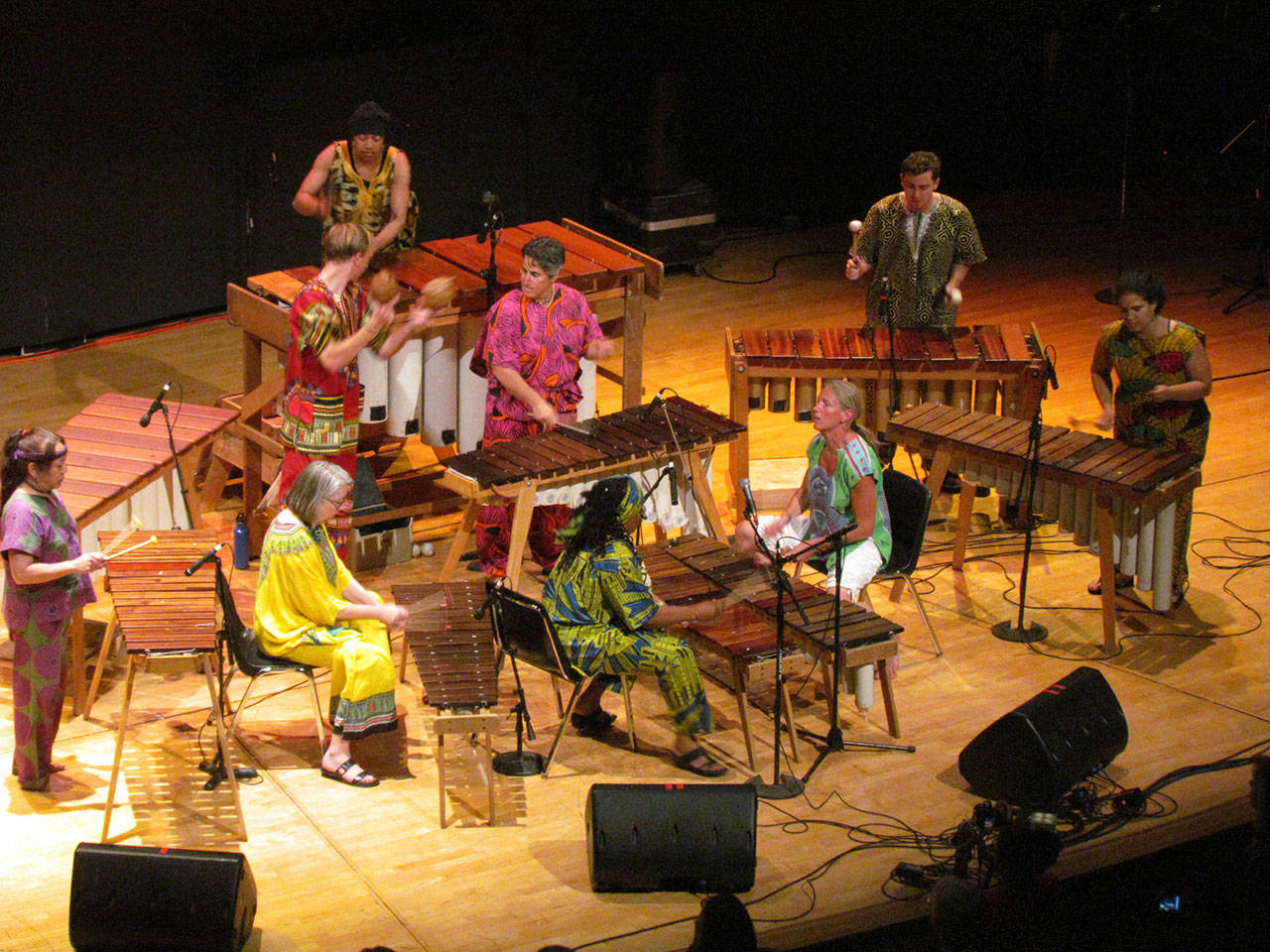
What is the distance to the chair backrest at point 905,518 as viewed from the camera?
22.9ft

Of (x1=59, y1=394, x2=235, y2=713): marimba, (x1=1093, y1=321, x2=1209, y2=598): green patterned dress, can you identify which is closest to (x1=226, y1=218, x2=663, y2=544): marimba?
(x1=59, y1=394, x2=235, y2=713): marimba

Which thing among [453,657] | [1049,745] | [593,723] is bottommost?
[593,723]

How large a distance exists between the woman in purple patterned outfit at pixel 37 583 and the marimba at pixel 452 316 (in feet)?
6.45

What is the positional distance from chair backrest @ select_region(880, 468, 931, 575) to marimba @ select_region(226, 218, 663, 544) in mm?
1861

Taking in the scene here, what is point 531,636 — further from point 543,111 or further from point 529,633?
point 543,111

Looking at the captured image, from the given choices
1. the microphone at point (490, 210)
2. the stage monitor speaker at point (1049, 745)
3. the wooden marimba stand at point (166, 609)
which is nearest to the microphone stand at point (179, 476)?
the wooden marimba stand at point (166, 609)

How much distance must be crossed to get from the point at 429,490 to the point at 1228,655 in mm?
3759

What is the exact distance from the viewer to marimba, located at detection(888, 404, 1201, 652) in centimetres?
709

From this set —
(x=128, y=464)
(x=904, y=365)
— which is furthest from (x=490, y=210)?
(x=904, y=365)

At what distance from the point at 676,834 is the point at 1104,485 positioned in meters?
2.59

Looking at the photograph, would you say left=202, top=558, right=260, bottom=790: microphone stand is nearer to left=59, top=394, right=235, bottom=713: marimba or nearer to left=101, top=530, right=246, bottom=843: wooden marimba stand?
left=101, top=530, right=246, bottom=843: wooden marimba stand

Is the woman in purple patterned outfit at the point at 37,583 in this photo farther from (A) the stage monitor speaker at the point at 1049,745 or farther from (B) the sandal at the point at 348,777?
(A) the stage monitor speaker at the point at 1049,745

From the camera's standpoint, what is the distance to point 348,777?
624 centimetres

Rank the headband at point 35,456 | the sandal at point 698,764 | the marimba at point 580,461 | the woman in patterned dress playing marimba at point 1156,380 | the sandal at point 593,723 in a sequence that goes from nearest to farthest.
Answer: the headband at point 35,456 < the sandal at point 698,764 < the sandal at point 593,723 < the marimba at point 580,461 < the woman in patterned dress playing marimba at point 1156,380
